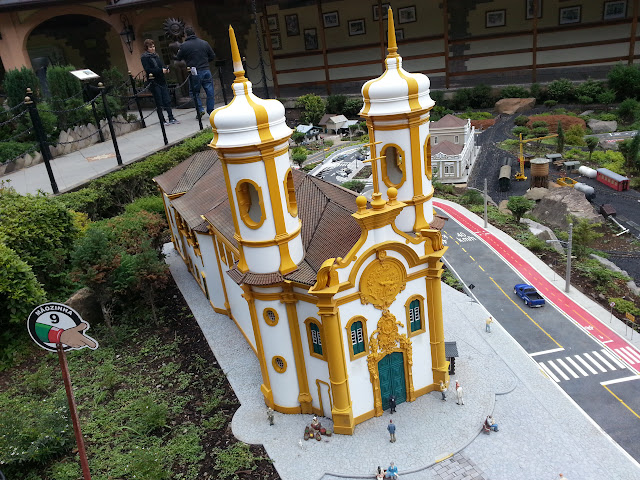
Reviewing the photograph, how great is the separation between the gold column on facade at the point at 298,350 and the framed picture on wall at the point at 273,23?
55286mm

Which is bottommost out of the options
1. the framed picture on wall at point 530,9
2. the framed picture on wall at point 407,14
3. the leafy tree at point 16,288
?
the leafy tree at point 16,288

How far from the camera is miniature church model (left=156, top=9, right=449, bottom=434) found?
16016 millimetres

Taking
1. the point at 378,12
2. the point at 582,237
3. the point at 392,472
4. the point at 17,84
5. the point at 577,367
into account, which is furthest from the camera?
the point at 378,12

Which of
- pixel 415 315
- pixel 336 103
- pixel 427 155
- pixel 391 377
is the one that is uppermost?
pixel 427 155

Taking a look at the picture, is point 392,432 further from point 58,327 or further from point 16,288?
point 16,288

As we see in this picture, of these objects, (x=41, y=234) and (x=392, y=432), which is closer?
(x=392, y=432)

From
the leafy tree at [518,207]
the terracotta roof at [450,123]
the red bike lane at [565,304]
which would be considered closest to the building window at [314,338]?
the red bike lane at [565,304]

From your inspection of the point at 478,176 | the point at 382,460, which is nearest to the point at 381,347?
the point at 382,460

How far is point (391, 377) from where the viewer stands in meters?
18.6

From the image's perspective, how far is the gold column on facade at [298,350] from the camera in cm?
1731

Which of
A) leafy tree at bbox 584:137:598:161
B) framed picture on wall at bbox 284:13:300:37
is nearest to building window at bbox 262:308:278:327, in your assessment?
leafy tree at bbox 584:137:598:161

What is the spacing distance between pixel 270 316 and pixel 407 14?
53.7 meters

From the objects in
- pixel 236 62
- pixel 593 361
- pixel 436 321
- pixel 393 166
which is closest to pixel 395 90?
pixel 393 166

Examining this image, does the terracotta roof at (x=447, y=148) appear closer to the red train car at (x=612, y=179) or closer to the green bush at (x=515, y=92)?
the red train car at (x=612, y=179)
